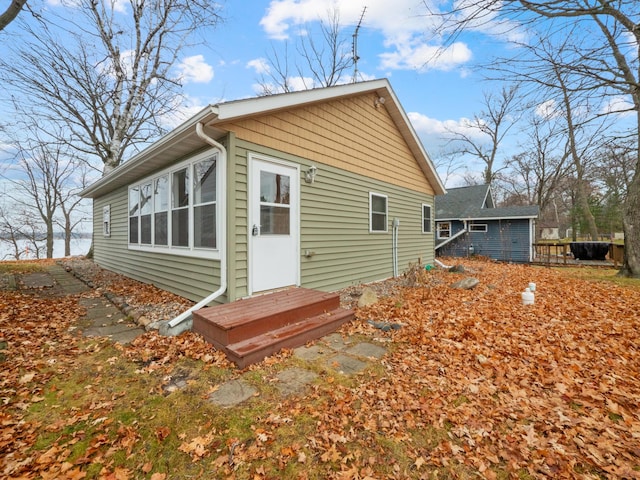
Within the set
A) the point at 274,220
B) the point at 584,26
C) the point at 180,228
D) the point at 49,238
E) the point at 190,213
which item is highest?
the point at 584,26

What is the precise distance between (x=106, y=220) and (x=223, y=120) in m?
8.55

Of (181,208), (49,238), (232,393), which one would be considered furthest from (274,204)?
(49,238)

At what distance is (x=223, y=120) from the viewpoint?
13.3ft

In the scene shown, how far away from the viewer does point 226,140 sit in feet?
14.3

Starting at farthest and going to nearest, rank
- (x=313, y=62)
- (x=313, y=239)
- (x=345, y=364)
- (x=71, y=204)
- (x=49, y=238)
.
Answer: (x=71, y=204), (x=49, y=238), (x=313, y=62), (x=313, y=239), (x=345, y=364)

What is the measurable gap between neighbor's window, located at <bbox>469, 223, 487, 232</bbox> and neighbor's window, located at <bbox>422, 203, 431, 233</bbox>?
7.47 m

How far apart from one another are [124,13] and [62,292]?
12.1 meters

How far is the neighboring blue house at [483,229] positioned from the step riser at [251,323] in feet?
46.2

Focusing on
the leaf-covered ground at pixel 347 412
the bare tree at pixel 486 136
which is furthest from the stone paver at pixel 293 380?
the bare tree at pixel 486 136

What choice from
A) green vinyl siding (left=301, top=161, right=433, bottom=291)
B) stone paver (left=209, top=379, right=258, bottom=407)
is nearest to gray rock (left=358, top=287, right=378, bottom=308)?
green vinyl siding (left=301, top=161, right=433, bottom=291)

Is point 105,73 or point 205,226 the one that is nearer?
point 205,226

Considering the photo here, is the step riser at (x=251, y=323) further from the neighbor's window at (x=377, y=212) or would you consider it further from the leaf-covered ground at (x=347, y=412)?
the neighbor's window at (x=377, y=212)

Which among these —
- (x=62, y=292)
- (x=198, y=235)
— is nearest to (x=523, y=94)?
(x=198, y=235)

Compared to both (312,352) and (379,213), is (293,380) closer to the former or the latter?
(312,352)
